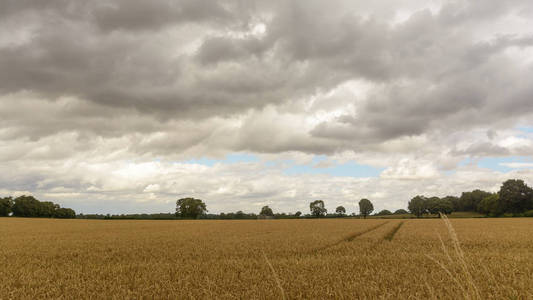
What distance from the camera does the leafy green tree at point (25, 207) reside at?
331 feet

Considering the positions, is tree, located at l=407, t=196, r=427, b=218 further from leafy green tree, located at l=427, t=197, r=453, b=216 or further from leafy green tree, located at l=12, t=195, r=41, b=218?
leafy green tree, located at l=12, t=195, r=41, b=218

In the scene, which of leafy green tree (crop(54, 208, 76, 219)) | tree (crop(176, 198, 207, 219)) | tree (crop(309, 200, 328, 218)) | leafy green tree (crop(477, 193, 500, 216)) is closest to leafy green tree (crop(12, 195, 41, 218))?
leafy green tree (crop(54, 208, 76, 219))

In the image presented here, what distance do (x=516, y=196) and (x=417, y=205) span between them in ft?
111

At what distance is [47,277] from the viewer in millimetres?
9141

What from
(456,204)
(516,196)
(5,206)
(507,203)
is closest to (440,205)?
(507,203)

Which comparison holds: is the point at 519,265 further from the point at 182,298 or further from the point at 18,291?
the point at 18,291

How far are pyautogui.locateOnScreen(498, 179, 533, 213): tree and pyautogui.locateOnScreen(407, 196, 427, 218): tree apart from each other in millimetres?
25911

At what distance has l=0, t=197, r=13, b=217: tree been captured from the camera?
324ft

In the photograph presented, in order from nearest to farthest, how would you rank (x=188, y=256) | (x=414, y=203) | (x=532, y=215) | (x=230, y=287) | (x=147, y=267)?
(x=230, y=287) → (x=147, y=267) → (x=188, y=256) → (x=532, y=215) → (x=414, y=203)

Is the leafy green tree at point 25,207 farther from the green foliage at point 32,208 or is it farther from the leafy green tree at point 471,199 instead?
the leafy green tree at point 471,199

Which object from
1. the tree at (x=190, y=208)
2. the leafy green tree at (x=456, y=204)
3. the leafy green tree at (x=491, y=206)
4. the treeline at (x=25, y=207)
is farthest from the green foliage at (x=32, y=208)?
the leafy green tree at (x=456, y=204)

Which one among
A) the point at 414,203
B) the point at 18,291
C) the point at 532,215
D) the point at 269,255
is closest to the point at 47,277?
the point at 18,291

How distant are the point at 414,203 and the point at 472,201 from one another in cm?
2567

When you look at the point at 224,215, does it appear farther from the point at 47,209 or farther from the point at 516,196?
the point at 516,196
